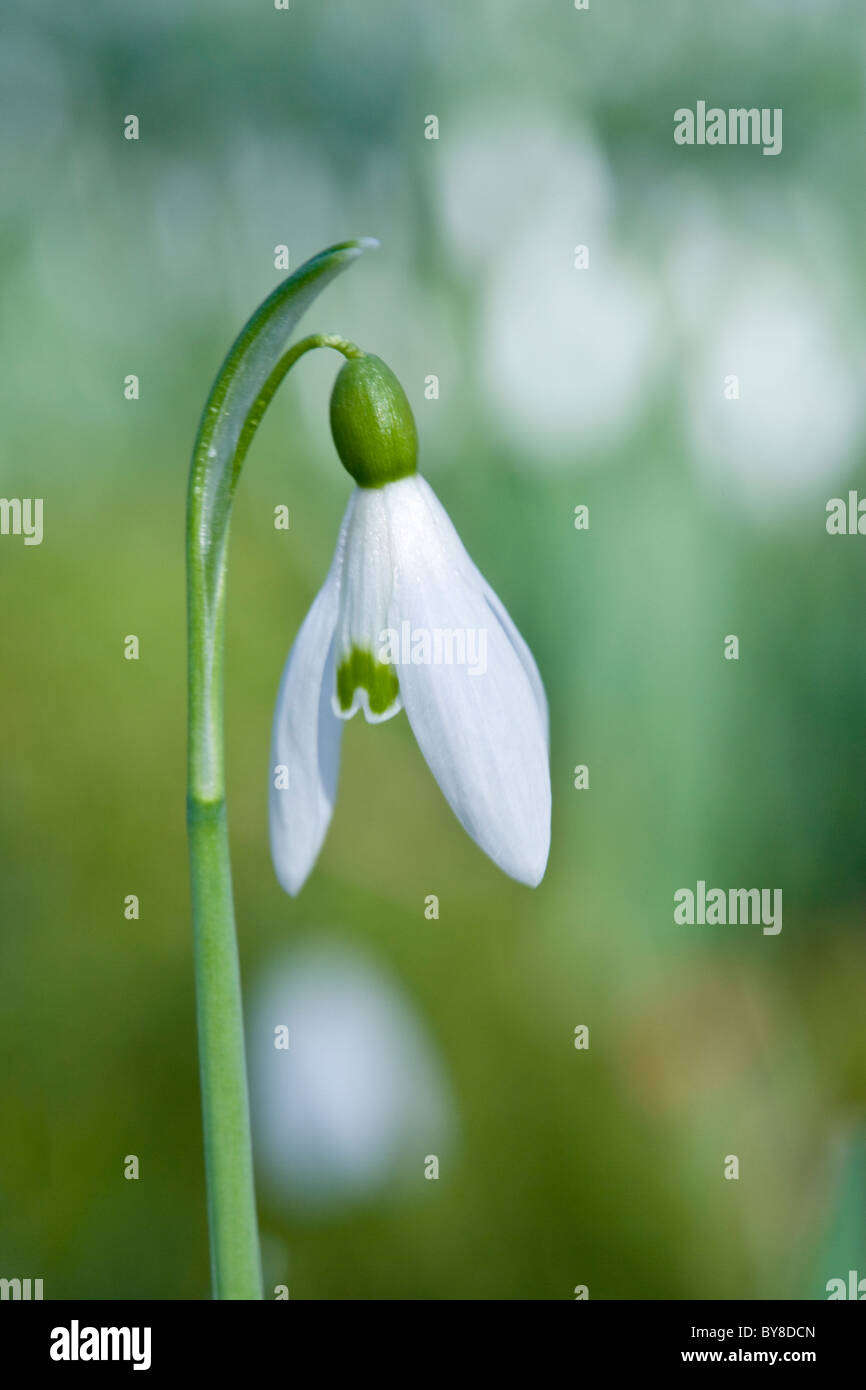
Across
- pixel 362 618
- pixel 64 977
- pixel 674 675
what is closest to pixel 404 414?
pixel 362 618

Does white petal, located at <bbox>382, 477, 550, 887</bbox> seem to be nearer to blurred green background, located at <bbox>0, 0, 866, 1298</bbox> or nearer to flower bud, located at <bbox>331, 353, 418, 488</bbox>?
flower bud, located at <bbox>331, 353, 418, 488</bbox>

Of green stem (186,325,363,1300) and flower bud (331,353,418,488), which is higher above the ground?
flower bud (331,353,418,488)

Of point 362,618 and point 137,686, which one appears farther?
point 137,686

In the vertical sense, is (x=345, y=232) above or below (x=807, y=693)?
above

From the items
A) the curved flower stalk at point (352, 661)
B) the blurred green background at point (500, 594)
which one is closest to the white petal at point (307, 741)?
the curved flower stalk at point (352, 661)

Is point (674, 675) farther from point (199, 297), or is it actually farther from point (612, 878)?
point (199, 297)

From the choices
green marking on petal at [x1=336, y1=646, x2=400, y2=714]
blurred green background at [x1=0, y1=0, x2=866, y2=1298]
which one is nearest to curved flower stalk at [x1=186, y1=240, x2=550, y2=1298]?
green marking on petal at [x1=336, y1=646, x2=400, y2=714]
